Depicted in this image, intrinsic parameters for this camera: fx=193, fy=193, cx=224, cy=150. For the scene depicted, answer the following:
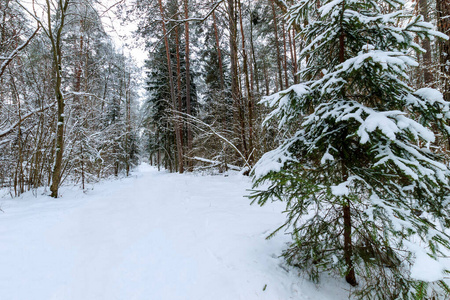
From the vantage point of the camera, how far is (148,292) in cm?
164

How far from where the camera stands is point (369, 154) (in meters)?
1.50

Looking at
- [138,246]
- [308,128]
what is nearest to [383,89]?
[308,128]

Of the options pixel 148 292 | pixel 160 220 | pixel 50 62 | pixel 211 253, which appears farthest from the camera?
pixel 50 62

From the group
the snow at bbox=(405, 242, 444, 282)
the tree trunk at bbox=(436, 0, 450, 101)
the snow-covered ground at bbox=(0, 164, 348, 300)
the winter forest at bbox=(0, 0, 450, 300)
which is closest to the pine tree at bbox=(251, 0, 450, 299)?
the winter forest at bbox=(0, 0, 450, 300)

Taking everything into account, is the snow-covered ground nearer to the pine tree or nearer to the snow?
the pine tree

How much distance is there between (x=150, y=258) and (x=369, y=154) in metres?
2.37

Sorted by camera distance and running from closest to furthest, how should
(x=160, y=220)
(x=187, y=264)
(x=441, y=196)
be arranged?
1. (x=441, y=196)
2. (x=187, y=264)
3. (x=160, y=220)

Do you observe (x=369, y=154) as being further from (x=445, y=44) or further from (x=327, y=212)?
(x=445, y=44)

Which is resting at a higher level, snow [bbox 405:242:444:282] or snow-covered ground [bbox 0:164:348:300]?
snow [bbox 405:242:444:282]

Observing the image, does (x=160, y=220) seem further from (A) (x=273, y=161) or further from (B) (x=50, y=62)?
(B) (x=50, y=62)

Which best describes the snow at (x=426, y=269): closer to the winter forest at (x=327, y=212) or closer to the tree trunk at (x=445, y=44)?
the winter forest at (x=327, y=212)

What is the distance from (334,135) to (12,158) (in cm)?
743

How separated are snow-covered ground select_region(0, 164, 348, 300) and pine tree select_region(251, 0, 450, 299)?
48 centimetres

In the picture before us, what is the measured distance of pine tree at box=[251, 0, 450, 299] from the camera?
→ 127 centimetres
